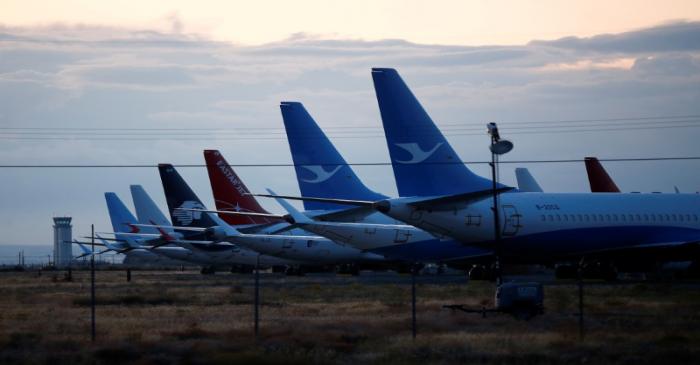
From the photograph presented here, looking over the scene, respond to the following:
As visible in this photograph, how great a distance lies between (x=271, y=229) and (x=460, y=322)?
1762 inches

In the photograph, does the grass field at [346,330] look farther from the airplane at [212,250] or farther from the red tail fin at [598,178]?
the airplane at [212,250]

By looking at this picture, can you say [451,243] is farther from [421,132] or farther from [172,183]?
[172,183]

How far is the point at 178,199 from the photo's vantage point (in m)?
78.7

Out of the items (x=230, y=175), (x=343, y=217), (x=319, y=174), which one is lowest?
(x=343, y=217)

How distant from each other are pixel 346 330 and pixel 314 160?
3021 cm

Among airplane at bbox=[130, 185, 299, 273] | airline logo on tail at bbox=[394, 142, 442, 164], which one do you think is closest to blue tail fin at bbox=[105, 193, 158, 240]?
airplane at bbox=[130, 185, 299, 273]

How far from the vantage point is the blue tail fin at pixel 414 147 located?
142 ft

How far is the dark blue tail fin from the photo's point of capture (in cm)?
7844

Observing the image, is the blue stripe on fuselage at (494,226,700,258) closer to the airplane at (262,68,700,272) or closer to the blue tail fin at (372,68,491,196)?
the airplane at (262,68,700,272)

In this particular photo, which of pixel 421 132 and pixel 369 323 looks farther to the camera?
pixel 421 132

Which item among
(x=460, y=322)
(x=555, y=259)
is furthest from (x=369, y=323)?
(x=555, y=259)

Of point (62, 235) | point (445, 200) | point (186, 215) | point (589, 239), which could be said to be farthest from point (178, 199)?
point (62, 235)

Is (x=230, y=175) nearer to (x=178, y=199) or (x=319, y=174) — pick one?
(x=178, y=199)

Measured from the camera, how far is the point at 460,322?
28750 mm
